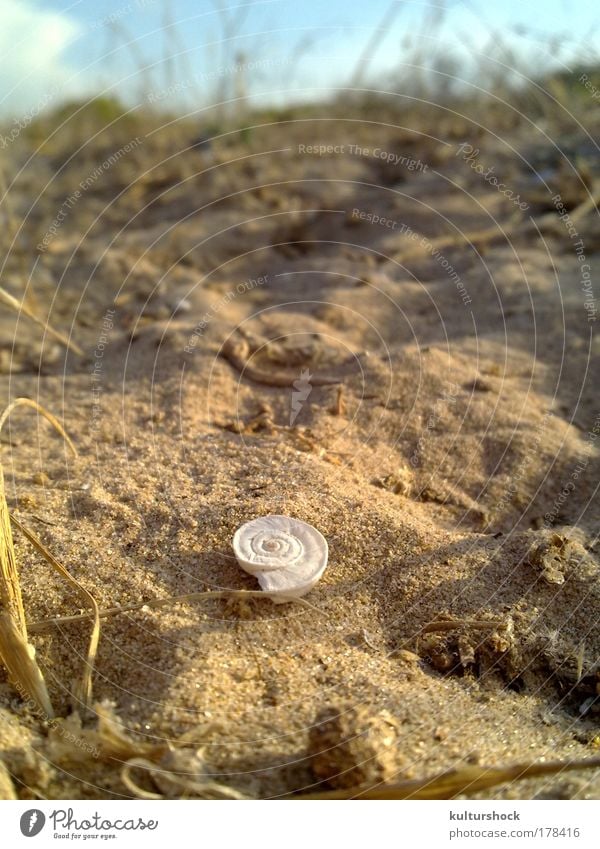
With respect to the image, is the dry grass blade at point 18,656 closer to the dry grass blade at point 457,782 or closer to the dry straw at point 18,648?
the dry straw at point 18,648

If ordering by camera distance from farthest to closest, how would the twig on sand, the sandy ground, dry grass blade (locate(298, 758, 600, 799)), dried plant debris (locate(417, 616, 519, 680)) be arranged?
the twig on sand
dried plant debris (locate(417, 616, 519, 680))
the sandy ground
dry grass blade (locate(298, 758, 600, 799))

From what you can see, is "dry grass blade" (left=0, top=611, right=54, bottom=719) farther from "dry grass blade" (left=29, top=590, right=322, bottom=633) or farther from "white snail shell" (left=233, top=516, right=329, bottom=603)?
"white snail shell" (left=233, top=516, right=329, bottom=603)

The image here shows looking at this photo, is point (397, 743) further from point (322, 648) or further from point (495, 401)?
point (495, 401)

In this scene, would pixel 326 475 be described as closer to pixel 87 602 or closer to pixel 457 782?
pixel 87 602

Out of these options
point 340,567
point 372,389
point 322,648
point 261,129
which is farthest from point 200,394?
point 261,129

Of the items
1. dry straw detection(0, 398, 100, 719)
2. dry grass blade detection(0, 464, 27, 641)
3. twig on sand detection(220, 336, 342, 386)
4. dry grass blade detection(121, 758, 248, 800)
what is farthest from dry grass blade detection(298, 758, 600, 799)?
twig on sand detection(220, 336, 342, 386)

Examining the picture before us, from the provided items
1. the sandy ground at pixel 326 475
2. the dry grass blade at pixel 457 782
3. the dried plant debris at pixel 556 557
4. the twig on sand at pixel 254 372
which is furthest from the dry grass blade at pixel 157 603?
the twig on sand at pixel 254 372

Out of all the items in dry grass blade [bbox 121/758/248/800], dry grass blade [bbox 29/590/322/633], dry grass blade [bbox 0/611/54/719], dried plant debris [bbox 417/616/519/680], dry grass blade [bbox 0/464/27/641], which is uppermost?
dry grass blade [bbox 0/464/27/641]

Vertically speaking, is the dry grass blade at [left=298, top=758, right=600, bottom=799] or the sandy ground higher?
the sandy ground
